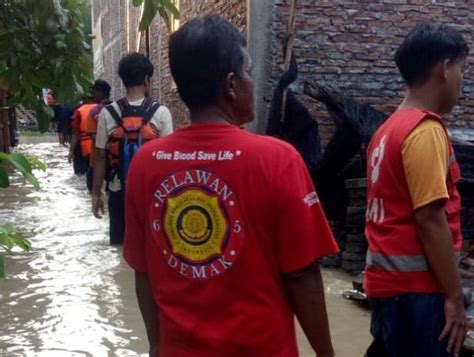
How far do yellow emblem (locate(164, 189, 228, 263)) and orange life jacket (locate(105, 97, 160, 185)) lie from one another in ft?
12.3

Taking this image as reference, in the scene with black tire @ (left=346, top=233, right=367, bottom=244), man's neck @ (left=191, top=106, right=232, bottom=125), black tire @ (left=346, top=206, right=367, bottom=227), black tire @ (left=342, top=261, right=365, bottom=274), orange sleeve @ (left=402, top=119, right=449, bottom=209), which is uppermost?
man's neck @ (left=191, top=106, right=232, bottom=125)

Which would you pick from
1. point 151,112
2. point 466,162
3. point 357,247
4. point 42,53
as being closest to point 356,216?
point 357,247

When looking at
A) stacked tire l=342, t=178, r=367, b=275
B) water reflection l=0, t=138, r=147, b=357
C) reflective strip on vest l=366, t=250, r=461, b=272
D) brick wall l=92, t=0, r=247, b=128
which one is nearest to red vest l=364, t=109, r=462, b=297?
reflective strip on vest l=366, t=250, r=461, b=272

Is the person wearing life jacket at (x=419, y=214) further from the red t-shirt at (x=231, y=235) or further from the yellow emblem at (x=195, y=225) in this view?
the yellow emblem at (x=195, y=225)

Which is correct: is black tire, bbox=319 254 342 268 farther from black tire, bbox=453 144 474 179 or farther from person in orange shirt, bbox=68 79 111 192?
person in orange shirt, bbox=68 79 111 192

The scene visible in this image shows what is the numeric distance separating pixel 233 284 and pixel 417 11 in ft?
22.4

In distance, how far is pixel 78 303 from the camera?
18.5ft

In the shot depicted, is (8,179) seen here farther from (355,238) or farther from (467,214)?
(467,214)

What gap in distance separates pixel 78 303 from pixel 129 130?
1385 millimetres

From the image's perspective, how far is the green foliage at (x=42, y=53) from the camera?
9.00 ft

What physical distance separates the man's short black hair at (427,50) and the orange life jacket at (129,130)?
337 cm

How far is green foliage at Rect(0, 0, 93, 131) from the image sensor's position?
274cm

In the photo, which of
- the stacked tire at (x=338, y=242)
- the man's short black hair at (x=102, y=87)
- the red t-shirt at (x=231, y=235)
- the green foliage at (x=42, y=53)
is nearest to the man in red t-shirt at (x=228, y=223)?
the red t-shirt at (x=231, y=235)

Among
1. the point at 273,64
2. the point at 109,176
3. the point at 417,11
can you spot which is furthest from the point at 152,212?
the point at 417,11
